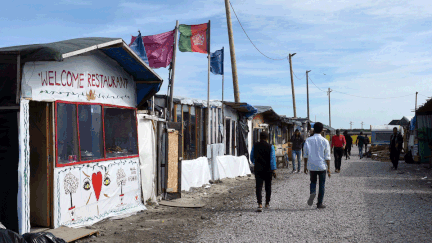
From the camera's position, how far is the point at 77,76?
26.1 ft

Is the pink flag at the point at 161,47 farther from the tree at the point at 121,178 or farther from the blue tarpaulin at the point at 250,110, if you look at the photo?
the blue tarpaulin at the point at 250,110

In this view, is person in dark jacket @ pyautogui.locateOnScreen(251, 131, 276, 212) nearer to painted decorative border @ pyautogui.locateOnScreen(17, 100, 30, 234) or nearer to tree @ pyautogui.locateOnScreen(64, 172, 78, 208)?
tree @ pyautogui.locateOnScreen(64, 172, 78, 208)

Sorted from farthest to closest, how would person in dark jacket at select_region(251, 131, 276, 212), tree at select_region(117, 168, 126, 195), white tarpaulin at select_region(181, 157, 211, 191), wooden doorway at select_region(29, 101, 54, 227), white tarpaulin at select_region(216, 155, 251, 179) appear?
1. white tarpaulin at select_region(216, 155, 251, 179)
2. white tarpaulin at select_region(181, 157, 211, 191)
3. person in dark jacket at select_region(251, 131, 276, 212)
4. tree at select_region(117, 168, 126, 195)
5. wooden doorway at select_region(29, 101, 54, 227)

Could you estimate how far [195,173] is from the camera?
13.6 metres

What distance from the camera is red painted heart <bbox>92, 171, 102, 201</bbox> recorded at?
8328 mm

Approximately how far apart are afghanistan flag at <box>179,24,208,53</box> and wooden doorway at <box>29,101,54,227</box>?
7.53 metres

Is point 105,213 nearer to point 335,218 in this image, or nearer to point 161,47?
point 335,218

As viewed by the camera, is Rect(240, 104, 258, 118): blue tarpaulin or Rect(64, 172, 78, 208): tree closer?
Rect(64, 172, 78, 208): tree

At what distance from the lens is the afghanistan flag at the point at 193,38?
14352 millimetres

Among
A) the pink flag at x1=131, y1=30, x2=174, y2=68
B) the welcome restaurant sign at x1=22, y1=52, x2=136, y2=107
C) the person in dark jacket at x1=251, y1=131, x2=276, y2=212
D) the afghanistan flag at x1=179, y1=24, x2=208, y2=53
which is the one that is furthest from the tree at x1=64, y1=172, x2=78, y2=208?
the afghanistan flag at x1=179, y1=24, x2=208, y2=53

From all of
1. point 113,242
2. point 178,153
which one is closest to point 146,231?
point 113,242

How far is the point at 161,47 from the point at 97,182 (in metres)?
5.69

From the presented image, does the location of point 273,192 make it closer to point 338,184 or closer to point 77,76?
point 338,184

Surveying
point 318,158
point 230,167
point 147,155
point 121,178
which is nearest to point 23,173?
point 121,178
